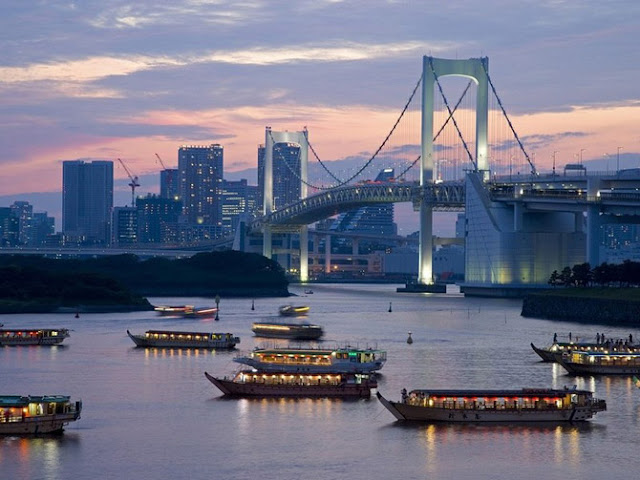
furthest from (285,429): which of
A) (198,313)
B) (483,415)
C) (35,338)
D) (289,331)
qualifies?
(198,313)

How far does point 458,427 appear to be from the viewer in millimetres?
27484

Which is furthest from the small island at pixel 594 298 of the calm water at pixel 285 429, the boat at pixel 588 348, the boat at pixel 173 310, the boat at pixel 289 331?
the boat at pixel 173 310

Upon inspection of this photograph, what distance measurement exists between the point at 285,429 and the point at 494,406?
4.01m

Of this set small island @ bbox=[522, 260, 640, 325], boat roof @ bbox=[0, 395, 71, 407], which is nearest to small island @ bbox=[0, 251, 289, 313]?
small island @ bbox=[522, 260, 640, 325]

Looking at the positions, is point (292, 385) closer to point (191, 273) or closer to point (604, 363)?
Result: point (604, 363)

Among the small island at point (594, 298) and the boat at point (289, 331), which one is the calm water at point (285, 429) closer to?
the boat at point (289, 331)

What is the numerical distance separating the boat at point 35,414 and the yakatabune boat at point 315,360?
8.71m

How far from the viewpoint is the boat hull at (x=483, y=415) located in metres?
27.7

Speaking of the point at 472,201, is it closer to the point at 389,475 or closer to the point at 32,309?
the point at 32,309

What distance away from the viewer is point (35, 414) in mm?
26344

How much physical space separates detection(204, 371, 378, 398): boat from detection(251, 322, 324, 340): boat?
15.8 meters

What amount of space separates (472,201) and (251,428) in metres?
50.7

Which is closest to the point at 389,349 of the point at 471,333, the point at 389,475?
the point at 471,333

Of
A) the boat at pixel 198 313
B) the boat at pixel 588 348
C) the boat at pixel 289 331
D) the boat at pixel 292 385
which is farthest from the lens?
the boat at pixel 198 313
